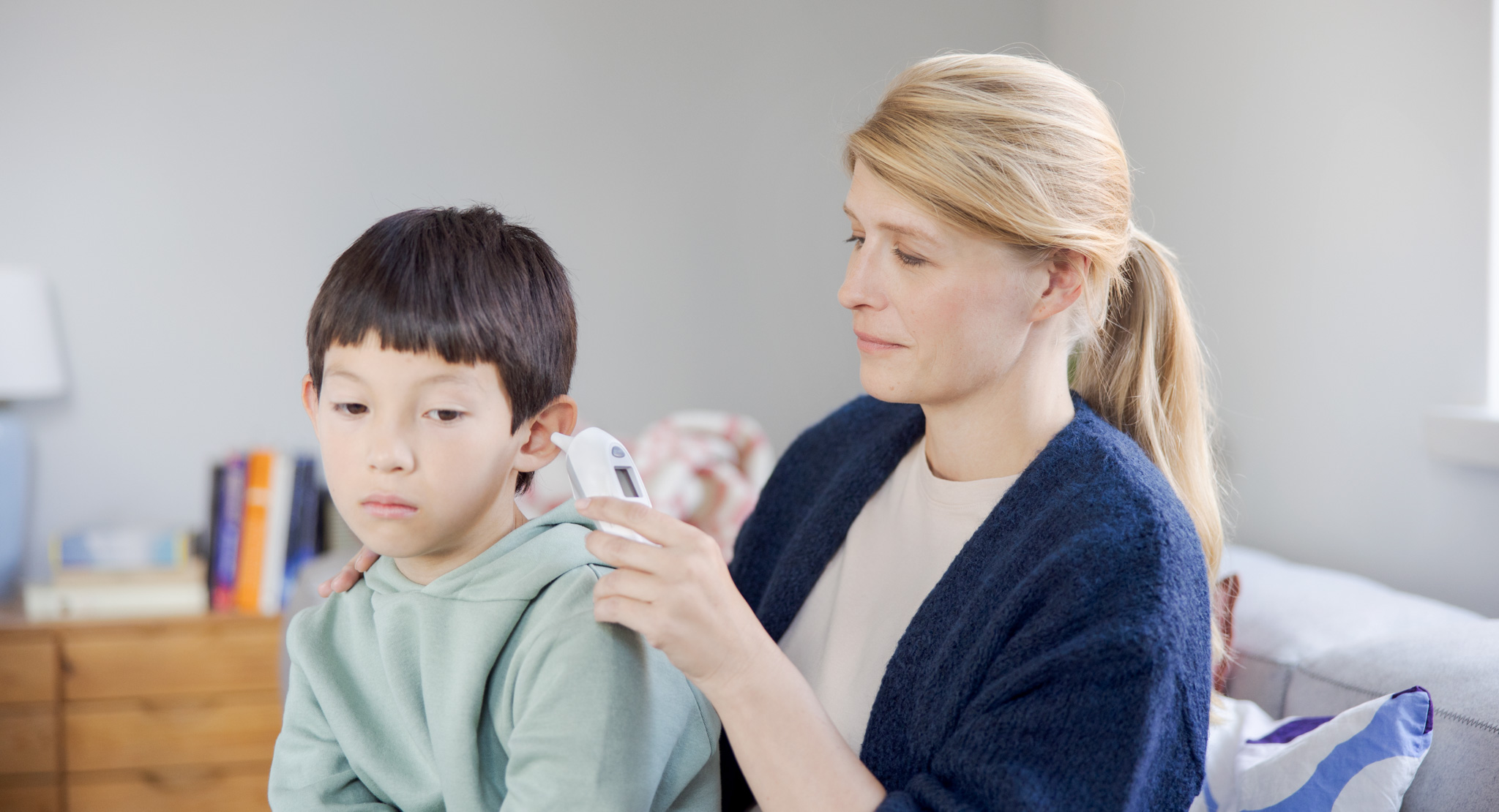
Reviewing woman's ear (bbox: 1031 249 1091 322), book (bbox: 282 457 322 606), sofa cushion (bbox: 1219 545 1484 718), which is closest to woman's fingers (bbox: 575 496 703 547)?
woman's ear (bbox: 1031 249 1091 322)

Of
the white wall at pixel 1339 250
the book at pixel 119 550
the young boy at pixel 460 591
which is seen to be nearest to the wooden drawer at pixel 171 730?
the book at pixel 119 550

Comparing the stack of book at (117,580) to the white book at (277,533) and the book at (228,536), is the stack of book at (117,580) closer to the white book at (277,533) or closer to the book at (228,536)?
the book at (228,536)

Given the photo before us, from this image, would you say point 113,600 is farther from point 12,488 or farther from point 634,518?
point 634,518

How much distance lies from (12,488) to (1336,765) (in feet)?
8.77

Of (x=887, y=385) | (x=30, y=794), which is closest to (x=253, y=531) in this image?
(x=30, y=794)

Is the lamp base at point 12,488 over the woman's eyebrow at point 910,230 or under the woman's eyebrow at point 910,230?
under

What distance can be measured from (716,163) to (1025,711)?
2491 millimetres

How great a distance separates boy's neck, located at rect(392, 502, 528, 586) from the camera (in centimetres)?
85

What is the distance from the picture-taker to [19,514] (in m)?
2.42

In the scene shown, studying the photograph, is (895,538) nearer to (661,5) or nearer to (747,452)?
(747,452)

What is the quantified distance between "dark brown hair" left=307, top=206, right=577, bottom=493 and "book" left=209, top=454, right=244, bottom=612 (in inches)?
68.5

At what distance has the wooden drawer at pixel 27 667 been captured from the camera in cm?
216

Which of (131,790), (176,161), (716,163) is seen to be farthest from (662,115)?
(131,790)

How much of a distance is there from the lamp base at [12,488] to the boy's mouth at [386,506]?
211 centimetres
